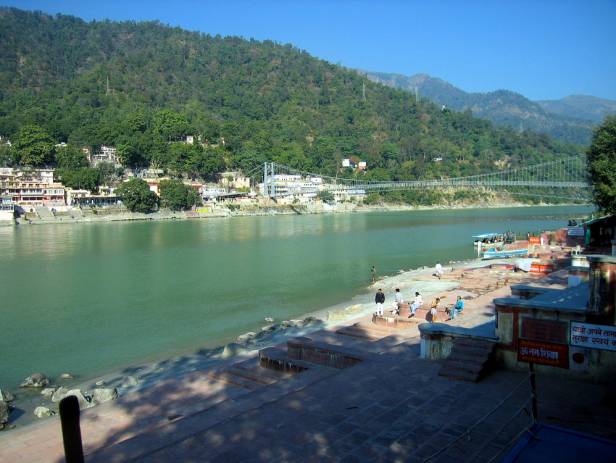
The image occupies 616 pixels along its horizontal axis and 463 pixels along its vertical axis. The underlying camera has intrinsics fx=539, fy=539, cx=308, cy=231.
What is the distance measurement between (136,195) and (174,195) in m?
3.19

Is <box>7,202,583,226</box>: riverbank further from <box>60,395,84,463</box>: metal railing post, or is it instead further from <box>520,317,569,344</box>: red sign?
<box>60,395,84,463</box>: metal railing post

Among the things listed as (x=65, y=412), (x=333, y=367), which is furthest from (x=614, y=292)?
(x=65, y=412)

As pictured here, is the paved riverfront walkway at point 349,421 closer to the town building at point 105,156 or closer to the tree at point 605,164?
the tree at point 605,164

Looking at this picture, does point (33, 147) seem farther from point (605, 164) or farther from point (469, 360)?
point (469, 360)

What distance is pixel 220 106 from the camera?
73.5 meters

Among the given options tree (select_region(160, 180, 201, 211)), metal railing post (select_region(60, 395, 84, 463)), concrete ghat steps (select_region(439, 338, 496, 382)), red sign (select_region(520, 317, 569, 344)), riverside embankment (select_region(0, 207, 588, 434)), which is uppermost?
tree (select_region(160, 180, 201, 211))

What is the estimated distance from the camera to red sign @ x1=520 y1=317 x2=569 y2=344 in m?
3.76

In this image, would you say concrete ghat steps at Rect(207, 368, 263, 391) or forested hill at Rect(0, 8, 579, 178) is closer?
concrete ghat steps at Rect(207, 368, 263, 391)

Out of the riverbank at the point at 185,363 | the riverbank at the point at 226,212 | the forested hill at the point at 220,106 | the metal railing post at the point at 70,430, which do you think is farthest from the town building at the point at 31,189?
the metal railing post at the point at 70,430

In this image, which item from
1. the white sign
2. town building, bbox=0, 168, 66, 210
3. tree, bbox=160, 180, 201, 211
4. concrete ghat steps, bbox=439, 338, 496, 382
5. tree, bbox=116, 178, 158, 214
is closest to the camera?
the white sign

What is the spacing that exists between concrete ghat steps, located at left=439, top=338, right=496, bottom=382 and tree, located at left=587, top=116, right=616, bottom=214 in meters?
10.5

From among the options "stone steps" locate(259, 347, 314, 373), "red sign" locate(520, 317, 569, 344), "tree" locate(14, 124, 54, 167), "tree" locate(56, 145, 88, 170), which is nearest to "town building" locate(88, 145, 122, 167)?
"tree" locate(56, 145, 88, 170)

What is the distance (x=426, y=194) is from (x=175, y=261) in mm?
44895

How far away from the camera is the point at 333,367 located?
4855mm
